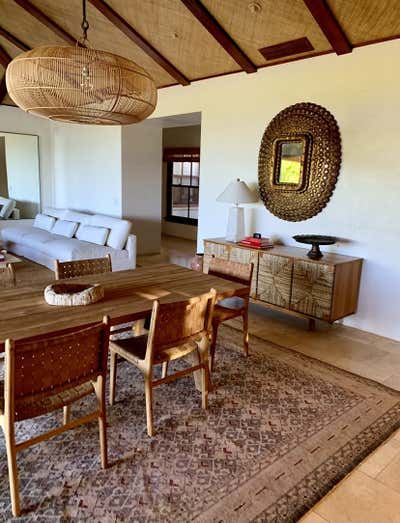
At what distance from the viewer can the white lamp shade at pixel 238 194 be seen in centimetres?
446

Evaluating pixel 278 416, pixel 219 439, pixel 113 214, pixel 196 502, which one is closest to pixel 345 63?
pixel 278 416

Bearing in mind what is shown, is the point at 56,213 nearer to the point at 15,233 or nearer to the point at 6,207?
the point at 15,233

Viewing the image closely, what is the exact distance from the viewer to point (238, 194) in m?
4.46

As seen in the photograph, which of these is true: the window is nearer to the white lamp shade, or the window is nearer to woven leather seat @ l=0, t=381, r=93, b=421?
the white lamp shade

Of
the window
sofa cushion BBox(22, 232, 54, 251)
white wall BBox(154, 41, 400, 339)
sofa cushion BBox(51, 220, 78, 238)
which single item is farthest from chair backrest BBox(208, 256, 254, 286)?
the window

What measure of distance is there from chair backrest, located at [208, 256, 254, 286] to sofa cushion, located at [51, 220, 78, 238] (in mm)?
3877

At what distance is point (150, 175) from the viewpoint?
7324mm

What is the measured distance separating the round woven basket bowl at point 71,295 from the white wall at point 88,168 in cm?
475

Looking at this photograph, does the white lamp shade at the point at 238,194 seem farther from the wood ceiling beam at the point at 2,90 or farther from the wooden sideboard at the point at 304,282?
the wood ceiling beam at the point at 2,90

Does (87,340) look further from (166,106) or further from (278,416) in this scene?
(166,106)

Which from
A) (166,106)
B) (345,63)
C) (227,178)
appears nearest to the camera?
(345,63)

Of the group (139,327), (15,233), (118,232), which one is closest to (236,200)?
(139,327)

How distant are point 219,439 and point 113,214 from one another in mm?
5661

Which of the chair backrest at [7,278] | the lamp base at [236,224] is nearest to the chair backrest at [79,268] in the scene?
the chair backrest at [7,278]
